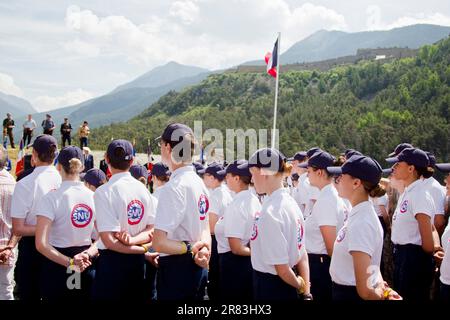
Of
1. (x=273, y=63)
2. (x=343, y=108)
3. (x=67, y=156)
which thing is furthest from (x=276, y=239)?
(x=343, y=108)

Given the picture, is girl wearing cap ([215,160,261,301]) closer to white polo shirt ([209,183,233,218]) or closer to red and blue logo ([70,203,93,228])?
white polo shirt ([209,183,233,218])

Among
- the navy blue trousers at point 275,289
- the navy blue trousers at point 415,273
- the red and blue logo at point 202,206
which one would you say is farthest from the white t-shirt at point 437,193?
the red and blue logo at point 202,206

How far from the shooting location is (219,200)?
21.2ft

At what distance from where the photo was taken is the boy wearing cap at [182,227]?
12.2 feet

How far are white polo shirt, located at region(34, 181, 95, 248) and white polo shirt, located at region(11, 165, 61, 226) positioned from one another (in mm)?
309

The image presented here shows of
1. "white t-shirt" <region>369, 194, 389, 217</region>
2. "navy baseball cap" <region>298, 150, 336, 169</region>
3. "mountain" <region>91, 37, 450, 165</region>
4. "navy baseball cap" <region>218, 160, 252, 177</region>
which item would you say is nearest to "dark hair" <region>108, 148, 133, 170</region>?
"navy baseball cap" <region>218, 160, 252, 177</region>

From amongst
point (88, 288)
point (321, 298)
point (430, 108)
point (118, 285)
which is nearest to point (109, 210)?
point (118, 285)

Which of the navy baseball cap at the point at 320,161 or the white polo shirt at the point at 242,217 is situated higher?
the navy baseball cap at the point at 320,161

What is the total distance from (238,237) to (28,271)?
2186 millimetres

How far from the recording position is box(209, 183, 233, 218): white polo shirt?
6383 mm

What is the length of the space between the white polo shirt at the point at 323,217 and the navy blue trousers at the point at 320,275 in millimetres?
77

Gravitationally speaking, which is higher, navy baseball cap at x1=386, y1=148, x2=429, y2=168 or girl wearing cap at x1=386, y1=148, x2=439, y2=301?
navy baseball cap at x1=386, y1=148, x2=429, y2=168

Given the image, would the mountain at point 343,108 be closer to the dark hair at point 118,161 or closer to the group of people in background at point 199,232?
the group of people in background at point 199,232

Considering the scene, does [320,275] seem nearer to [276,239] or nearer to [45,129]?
[276,239]
